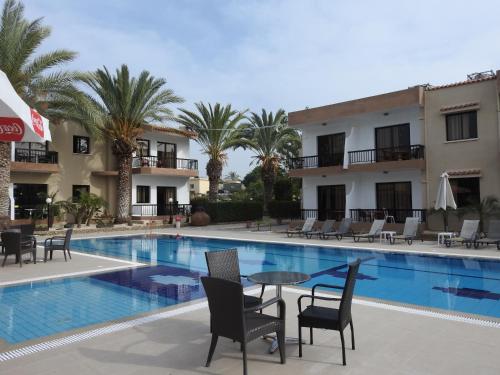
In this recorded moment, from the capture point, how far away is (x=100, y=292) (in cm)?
845

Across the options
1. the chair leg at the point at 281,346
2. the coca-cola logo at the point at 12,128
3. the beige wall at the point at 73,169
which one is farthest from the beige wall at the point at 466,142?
the beige wall at the point at 73,169

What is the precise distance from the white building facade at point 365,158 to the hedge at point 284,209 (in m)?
8.00

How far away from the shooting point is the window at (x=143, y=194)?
94.5ft

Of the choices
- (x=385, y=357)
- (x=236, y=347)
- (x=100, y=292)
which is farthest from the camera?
(x=100, y=292)

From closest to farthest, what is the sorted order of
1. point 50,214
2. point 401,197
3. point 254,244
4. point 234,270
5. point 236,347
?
point 236,347
point 234,270
point 254,244
point 401,197
point 50,214

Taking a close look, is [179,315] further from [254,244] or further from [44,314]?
[254,244]

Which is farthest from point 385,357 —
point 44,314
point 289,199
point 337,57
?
point 289,199

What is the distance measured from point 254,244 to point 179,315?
11.6 meters

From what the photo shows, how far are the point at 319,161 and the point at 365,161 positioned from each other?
3083 mm

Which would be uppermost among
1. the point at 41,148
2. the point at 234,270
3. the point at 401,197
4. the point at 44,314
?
the point at 41,148

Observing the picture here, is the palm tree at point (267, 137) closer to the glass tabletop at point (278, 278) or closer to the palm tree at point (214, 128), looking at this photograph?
the palm tree at point (214, 128)

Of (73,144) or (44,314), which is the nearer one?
(44,314)

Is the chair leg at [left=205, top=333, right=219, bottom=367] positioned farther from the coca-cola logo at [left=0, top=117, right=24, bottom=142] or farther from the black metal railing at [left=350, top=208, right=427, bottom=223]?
the black metal railing at [left=350, top=208, right=427, bottom=223]

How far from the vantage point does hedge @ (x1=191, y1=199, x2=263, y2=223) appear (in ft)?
98.1
